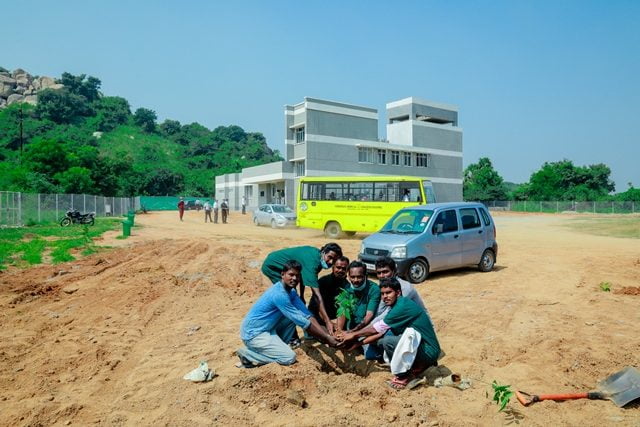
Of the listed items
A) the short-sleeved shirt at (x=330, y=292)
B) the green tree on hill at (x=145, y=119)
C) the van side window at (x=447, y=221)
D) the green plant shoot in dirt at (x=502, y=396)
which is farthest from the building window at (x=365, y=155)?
the green tree on hill at (x=145, y=119)

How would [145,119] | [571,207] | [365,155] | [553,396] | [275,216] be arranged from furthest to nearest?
1. [145,119]
2. [571,207]
3. [365,155]
4. [275,216]
5. [553,396]

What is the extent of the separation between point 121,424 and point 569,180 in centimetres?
7769

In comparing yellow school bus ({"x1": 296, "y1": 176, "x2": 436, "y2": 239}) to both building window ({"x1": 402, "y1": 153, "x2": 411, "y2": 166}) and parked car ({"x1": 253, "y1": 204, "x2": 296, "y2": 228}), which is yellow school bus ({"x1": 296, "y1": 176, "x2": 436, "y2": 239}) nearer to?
parked car ({"x1": 253, "y1": 204, "x2": 296, "y2": 228})

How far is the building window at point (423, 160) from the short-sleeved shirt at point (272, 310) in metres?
45.0

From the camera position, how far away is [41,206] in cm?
2848

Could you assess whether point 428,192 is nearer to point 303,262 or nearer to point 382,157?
point 303,262

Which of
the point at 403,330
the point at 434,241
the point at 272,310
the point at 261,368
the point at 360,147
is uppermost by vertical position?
the point at 360,147

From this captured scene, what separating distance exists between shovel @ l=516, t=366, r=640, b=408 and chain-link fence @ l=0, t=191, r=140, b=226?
2570 cm

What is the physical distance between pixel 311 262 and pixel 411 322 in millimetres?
1489

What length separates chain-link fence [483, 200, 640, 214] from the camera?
2251 inches

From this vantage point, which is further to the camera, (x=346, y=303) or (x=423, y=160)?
(x=423, y=160)

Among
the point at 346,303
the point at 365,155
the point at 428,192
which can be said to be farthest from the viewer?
the point at 365,155

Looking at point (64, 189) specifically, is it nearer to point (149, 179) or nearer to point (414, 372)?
point (149, 179)

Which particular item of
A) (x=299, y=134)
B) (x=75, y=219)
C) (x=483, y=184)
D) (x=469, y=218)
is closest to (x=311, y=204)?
(x=469, y=218)
